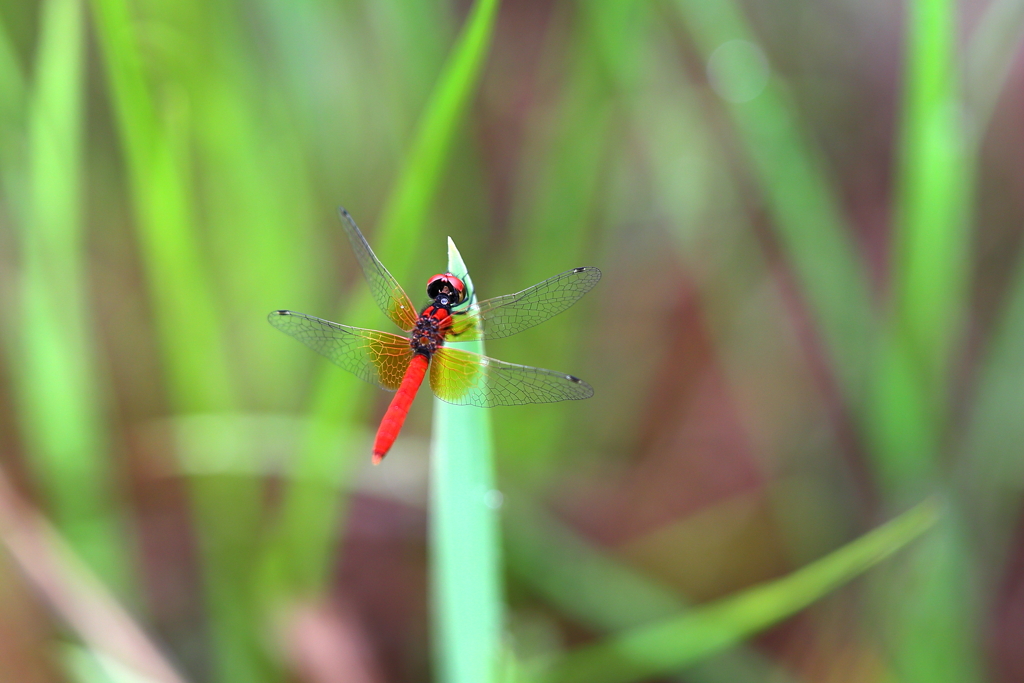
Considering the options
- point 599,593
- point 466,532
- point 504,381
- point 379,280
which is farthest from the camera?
point 599,593

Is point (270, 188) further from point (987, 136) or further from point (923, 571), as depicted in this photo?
Result: point (987, 136)

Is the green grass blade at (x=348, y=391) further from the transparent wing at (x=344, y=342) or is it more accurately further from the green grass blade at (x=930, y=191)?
the green grass blade at (x=930, y=191)

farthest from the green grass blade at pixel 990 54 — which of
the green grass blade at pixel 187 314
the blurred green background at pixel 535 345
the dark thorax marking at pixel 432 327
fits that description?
the green grass blade at pixel 187 314

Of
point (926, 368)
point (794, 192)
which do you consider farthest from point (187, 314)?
point (926, 368)

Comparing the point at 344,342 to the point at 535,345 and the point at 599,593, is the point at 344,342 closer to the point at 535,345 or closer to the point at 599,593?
the point at 535,345

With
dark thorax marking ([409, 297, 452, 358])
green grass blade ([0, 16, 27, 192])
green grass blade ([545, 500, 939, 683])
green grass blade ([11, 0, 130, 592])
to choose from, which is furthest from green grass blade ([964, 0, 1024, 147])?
green grass blade ([0, 16, 27, 192])

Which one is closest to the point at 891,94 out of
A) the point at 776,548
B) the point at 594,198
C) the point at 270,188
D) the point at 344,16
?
the point at 594,198
